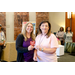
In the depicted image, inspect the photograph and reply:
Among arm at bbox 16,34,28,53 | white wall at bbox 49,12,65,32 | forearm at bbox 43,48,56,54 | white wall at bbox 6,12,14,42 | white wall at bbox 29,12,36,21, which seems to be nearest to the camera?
forearm at bbox 43,48,56,54

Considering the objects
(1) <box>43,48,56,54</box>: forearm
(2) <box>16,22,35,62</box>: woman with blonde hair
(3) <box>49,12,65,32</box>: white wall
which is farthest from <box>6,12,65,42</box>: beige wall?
(1) <box>43,48,56,54</box>: forearm

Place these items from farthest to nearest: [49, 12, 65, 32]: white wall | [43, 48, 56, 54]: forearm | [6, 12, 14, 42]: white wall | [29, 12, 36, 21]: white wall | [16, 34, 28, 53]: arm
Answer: [49, 12, 65, 32]: white wall < [29, 12, 36, 21]: white wall < [6, 12, 14, 42]: white wall < [16, 34, 28, 53]: arm < [43, 48, 56, 54]: forearm

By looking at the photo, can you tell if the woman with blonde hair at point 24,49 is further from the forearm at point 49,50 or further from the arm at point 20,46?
the forearm at point 49,50

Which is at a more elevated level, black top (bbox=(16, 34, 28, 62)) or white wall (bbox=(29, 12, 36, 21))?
white wall (bbox=(29, 12, 36, 21))

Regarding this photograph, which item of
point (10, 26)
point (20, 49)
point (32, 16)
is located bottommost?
point (20, 49)

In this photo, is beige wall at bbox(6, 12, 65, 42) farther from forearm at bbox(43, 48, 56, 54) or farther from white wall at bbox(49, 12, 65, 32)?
forearm at bbox(43, 48, 56, 54)

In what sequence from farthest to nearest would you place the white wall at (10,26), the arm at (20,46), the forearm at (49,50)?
the white wall at (10,26) → the arm at (20,46) → the forearm at (49,50)

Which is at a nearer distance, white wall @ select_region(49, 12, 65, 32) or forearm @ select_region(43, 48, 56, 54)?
forearm @ select_region(43, 48, 56, 54)

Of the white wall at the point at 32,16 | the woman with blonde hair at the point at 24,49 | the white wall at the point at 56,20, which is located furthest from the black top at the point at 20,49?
the white wall at the point at 56,20

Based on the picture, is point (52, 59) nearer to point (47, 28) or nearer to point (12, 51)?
point (47, 28)

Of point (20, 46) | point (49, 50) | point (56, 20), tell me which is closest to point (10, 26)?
point (56, 20)

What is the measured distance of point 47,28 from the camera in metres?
1.37

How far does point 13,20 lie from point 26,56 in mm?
6403

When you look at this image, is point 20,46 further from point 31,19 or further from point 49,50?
point 31,19
